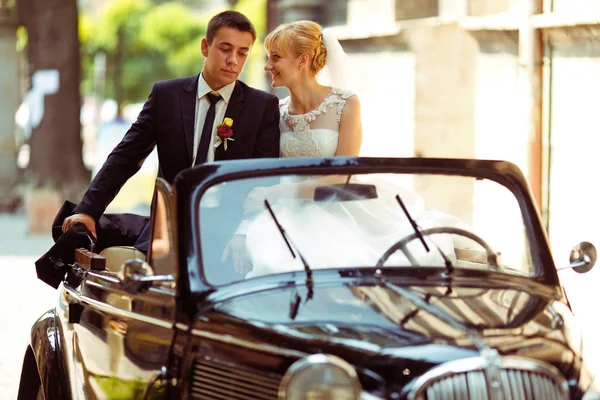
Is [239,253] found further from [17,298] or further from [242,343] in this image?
[17,298]

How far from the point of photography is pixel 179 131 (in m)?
6.35

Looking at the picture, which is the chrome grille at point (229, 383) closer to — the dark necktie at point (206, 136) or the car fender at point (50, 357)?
the car fender at point (50, 357)

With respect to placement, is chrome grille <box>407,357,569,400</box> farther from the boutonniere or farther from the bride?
the bride

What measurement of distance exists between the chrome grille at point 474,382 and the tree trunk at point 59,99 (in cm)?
1903

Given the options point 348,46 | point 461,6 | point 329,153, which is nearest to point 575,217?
point 461,6

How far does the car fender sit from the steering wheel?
5.36ft

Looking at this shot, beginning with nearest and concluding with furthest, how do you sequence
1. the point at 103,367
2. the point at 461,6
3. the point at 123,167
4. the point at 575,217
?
the point at 103,367, the point at 123,167, the point at 575,217, the point at 461,6

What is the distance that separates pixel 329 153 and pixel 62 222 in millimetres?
1563

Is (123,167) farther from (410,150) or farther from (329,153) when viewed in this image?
(410,150)

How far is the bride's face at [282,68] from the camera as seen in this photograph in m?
7.03

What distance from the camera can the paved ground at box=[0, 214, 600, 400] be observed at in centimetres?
885

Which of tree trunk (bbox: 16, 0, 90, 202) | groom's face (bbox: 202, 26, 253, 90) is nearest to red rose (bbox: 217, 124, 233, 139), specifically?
groom's face (bbox: 202, 26, 253, 90)

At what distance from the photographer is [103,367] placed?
16.8 feet

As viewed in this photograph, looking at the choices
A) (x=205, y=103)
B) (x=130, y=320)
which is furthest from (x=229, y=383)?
(x=205, y=103)
